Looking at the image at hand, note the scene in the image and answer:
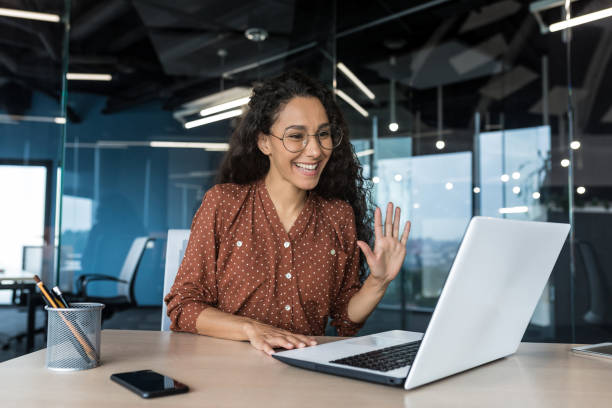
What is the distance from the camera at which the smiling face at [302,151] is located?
164 centimetres

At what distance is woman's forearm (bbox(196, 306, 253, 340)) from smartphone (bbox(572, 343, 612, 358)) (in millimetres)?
735

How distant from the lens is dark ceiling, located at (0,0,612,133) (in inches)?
173

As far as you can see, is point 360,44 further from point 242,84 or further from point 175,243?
point 175,243

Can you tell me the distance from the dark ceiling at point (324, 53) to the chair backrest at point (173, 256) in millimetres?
3062

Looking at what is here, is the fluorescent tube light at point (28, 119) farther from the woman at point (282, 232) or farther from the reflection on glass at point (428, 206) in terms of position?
the reflection on glass at point (428, 206)

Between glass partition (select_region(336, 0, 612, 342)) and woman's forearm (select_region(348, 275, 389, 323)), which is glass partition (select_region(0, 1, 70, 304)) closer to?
glass partition (select_region(336, 0, 612, 342))

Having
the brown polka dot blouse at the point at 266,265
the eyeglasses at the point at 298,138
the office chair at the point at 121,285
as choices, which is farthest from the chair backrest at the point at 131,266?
the eyeglasses at the point at 298,138

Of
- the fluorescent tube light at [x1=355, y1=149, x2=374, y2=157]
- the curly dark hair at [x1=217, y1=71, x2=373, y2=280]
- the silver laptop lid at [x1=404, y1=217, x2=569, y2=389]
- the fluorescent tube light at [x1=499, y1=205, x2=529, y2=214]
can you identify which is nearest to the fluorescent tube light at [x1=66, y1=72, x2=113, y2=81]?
the fluorescent tube light at [x1=355, y1=149, x2=374, y2=157]

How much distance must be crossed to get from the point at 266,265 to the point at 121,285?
299cm

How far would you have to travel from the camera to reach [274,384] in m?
0.82

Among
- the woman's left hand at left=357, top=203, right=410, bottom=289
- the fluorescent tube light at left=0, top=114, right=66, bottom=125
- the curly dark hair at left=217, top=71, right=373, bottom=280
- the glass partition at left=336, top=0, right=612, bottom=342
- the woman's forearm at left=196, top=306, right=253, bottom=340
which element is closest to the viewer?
the woman's forearm at left=196, top=306, right=253, bottom=340

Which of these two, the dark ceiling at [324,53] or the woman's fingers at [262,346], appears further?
the dark ceiling at [324,53]

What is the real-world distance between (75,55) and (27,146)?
1170 millimetres

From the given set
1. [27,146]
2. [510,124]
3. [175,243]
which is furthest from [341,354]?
[510,124]
